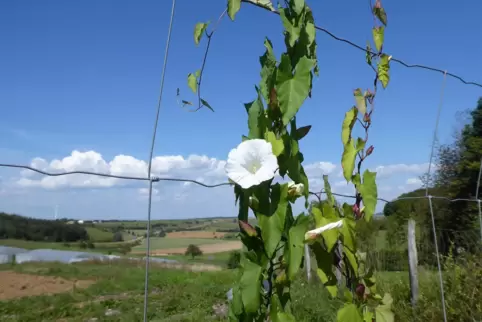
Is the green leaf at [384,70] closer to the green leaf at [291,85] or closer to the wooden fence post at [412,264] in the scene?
the green leaf at [291,85]

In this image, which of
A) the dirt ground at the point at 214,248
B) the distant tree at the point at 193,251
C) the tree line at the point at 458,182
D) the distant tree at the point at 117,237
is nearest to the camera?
the distant tree at the point at 117,237

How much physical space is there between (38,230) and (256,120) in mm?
944

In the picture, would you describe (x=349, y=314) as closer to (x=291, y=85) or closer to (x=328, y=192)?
(x=328, y=192)

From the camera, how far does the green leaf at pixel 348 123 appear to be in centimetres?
145

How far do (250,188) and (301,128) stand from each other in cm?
22

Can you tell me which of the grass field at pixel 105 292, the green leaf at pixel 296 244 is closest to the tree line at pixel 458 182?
the grass field at pixel 105 292

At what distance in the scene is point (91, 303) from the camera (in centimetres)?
209

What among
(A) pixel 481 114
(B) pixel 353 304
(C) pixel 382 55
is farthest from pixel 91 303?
(A) pixel 481 114

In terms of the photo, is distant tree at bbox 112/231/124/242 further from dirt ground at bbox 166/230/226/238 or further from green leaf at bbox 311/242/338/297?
green leaf at bbox 311/242/338/297

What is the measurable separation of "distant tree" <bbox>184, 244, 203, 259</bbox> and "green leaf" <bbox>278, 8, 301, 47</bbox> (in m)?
1.18

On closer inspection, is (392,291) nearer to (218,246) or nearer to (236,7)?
(218,246)

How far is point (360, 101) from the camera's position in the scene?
1479 millimetres

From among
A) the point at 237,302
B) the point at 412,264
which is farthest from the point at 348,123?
the point at 412,264

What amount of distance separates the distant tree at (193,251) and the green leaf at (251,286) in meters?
1.03
